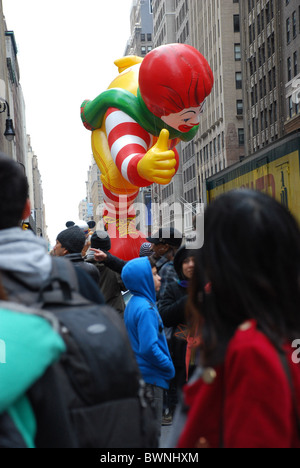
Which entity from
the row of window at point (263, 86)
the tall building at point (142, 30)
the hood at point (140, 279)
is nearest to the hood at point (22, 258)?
the hood at point (140, 279)

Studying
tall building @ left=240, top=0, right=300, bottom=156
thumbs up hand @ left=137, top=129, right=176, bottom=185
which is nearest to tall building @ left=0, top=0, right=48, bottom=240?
thumbs up hand @ left=137, top=129, right=176, bottom=185

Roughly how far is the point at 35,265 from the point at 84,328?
271mm

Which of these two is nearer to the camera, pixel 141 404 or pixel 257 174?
pixel 141 404

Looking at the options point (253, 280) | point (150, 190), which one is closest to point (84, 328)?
point (253, 280)

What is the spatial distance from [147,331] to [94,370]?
339cm

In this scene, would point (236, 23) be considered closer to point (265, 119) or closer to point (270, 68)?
point (270, 68)

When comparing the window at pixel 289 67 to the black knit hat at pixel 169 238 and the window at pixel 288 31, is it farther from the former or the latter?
the black knit hat at pixel 169 238

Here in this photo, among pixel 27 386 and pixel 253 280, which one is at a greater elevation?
pixel 253 280

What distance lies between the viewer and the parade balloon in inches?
363

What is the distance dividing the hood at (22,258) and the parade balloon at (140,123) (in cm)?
669

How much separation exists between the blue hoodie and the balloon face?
4246 mm

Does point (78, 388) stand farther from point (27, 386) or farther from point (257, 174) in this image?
point (257, 174)

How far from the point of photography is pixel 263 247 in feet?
6.85

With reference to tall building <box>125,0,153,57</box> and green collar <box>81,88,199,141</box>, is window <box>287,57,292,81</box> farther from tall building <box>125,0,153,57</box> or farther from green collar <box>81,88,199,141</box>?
tall building <box>125,0,153,57</box>
